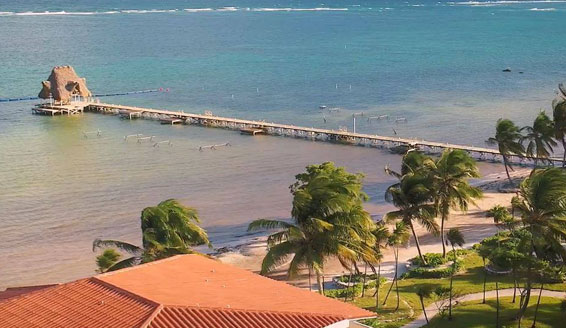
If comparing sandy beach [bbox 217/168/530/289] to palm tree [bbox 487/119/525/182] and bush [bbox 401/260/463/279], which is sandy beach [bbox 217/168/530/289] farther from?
palm tree [bbox 487/119/525/182]

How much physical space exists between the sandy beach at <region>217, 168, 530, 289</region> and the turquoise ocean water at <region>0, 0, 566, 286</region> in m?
3.55

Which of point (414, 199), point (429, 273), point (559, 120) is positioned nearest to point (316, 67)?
point (559, 120)

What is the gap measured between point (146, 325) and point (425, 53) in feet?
390

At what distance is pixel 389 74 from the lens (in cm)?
10812

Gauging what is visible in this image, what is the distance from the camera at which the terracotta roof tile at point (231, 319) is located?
1900 centimetres

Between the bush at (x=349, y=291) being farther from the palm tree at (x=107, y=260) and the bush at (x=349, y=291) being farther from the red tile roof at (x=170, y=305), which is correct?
the red tile roof at (x=170, y=305)

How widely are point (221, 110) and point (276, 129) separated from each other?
12907 millimetres

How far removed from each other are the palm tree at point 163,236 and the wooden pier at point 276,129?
33303 mm

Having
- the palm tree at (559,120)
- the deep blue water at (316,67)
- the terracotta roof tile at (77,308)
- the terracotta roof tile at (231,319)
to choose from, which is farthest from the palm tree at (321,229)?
the deep blue water at (316,67)

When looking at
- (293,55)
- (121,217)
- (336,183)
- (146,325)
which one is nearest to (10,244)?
(121,217)

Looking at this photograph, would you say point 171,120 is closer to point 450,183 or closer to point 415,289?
point 450,183

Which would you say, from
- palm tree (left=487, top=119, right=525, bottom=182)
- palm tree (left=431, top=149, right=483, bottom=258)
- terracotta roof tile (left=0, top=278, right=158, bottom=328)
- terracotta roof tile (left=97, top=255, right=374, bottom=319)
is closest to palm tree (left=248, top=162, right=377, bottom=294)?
terracotta roof tile (left=97, top=255, right=374, bottom=319)

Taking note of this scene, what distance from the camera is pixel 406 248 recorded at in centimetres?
4056

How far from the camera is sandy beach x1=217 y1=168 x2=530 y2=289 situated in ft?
125
